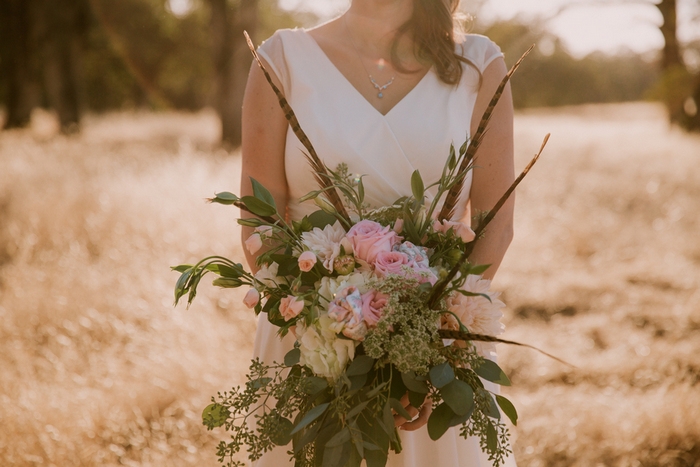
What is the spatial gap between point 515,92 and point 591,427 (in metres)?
37.9

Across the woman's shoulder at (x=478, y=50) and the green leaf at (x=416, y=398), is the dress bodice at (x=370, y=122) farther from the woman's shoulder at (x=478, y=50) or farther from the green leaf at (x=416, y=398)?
the green leaf at (x=416, y=398)

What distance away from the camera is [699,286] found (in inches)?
235

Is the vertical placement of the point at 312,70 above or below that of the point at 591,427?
above

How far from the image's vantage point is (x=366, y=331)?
4.51 feet

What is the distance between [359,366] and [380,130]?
0.93 m

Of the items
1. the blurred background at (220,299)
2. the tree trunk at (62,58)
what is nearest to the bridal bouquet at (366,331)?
the blurred background at (220,299)

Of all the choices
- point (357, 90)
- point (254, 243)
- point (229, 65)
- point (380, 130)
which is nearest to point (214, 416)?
point (254, 243)

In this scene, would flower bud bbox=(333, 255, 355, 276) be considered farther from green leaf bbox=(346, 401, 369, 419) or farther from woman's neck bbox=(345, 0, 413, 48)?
woman's neck bbox=(345, 0, 413, 48)

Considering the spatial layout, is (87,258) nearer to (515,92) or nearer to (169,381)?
(169,381)

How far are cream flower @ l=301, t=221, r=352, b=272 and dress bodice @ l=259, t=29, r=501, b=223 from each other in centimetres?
55

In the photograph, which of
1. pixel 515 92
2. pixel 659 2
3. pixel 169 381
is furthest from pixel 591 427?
pixel 515 92

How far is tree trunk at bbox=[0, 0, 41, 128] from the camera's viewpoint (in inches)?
765

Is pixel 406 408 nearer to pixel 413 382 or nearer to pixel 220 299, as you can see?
pixel 413 382

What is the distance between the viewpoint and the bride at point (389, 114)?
6.68 feet
